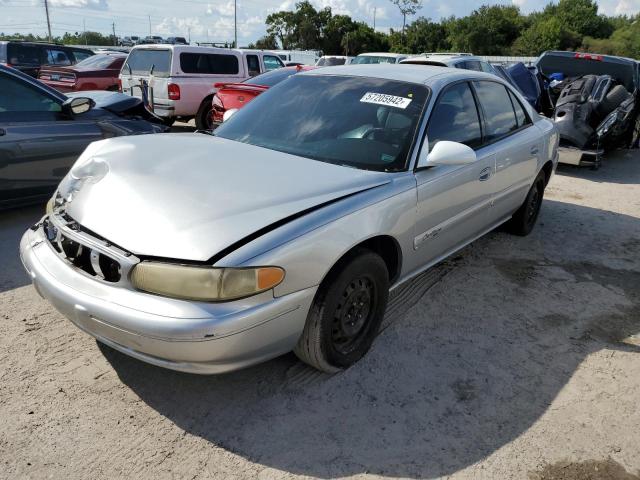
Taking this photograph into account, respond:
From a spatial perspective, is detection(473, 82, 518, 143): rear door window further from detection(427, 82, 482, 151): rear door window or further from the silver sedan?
detection(427, 82, 482, 151): rear door window

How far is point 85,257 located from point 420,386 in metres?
1.82

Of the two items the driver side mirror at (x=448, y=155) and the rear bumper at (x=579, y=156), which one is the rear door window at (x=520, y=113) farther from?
the rear bumper at (x=579, y=156)

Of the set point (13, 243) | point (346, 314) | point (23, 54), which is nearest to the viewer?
point (346, 314)

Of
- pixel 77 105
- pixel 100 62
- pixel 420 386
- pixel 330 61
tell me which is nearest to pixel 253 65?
pixel 100 62

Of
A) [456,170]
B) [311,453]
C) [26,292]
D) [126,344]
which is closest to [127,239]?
[126,344]

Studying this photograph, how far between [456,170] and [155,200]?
196cm

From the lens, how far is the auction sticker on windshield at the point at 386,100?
3.35 m

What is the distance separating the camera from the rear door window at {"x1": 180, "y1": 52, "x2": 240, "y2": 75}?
10.2 metres

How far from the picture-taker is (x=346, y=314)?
2.81m

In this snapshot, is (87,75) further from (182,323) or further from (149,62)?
(182,323)

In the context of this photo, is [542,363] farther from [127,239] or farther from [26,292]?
[26,292]

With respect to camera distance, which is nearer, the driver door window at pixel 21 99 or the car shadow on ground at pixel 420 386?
the car shadow on ground at pixel 420 386

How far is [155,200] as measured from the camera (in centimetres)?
247

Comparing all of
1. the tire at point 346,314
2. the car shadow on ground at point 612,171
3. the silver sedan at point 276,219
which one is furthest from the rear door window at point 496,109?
the car shadow on ground at point 612,171
